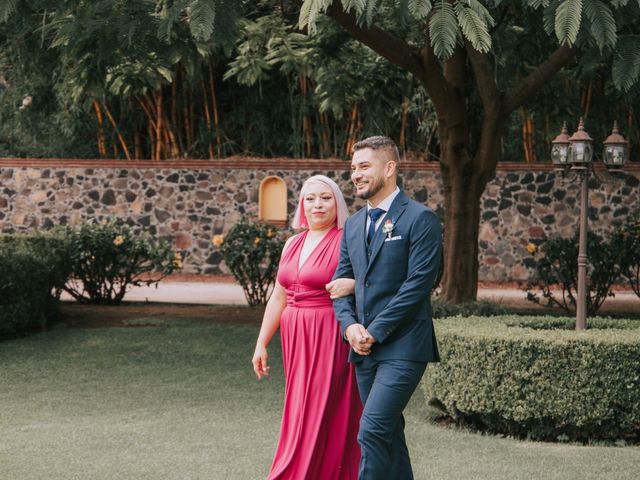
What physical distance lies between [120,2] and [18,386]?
384 cm

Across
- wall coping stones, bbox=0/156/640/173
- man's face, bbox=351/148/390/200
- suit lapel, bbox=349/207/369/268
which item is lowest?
suit lapel, bbox=349/207/369/268

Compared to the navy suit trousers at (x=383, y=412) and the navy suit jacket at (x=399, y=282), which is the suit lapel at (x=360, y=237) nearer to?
the navy suit jacket at (x=399, y=282)

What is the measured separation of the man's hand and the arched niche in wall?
1613 cm

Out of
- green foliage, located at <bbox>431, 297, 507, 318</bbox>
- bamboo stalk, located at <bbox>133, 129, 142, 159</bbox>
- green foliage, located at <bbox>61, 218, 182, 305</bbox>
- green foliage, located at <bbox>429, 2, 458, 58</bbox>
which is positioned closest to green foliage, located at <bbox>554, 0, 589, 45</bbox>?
green foliage, located at <bbox>429, 2, 458, 58</bbox>

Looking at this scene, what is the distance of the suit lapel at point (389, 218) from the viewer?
4676mm

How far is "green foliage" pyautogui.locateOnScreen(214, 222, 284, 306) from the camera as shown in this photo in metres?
14.7

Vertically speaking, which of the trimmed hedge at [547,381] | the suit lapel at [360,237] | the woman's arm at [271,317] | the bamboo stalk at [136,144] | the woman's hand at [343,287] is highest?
the bamboo stalk at [136,144]

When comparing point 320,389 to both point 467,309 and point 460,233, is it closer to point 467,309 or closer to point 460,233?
point 467,309

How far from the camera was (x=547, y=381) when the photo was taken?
278 inches

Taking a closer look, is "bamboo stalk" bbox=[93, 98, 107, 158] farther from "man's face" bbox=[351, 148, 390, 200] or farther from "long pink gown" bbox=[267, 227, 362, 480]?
"man's face" bbox=[351, 148, 390, 200]

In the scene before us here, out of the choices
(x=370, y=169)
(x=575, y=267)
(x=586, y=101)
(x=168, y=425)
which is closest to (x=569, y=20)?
(x=370, y=169)

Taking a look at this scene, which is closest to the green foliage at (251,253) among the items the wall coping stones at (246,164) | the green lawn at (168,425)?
the green lawn at (168,425)

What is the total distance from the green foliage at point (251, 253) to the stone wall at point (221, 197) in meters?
5.58

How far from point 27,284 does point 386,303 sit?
27.5 feet
